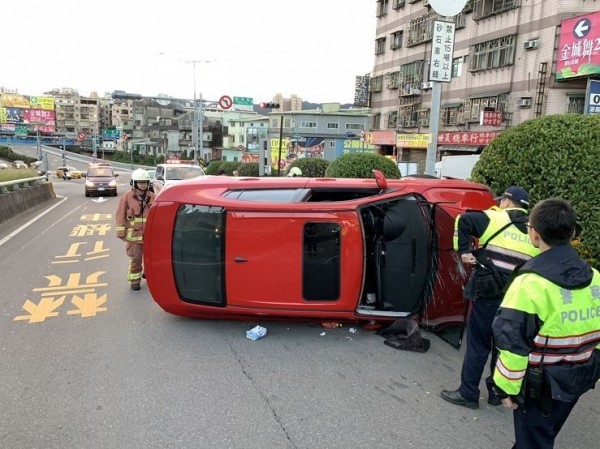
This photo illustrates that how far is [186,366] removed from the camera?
13.1ft

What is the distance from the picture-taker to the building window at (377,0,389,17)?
38625mm

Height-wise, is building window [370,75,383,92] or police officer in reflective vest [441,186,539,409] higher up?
building window [370,75,383,92]

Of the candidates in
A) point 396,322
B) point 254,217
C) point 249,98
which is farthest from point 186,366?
point 249,98

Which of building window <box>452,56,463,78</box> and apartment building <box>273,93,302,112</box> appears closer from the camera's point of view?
building window <box>452,56,463,78</box>

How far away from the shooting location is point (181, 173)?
16.4 m

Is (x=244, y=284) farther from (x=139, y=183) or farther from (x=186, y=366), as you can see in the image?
(x=139, y=183)

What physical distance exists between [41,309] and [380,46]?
130ft

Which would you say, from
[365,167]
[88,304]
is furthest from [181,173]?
[88,304]

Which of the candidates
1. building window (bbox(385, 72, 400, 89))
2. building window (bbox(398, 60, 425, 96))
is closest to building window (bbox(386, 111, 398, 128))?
building window (bbox(398, 60, 425, 96))

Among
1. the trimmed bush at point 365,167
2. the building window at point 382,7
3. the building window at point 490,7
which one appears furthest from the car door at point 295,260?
the building window at point 382,7

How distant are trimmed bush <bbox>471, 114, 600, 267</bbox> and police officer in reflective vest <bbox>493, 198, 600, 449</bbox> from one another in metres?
3.03

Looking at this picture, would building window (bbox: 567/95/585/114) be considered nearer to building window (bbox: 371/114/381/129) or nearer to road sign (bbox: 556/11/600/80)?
road sign (bbox: 556/11/600/80)

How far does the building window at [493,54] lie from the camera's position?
2544 centimetres

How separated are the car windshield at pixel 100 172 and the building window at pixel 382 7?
27408 mm
